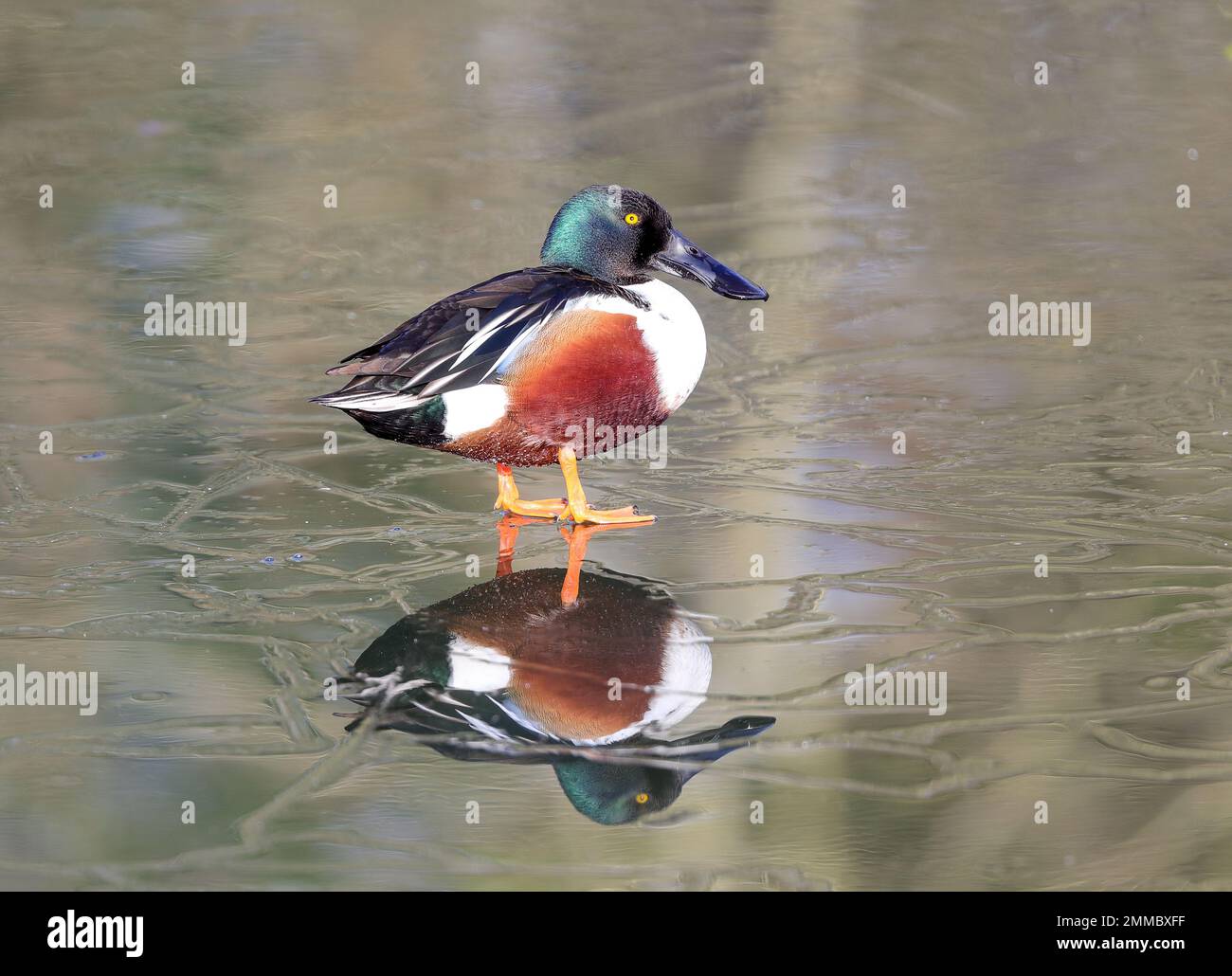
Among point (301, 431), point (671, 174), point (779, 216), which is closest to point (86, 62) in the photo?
point (671, 174)

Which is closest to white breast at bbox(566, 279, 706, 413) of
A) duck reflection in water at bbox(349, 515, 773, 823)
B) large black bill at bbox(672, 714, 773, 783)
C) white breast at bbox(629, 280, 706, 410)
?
white breast at bbox(629, 280, 706, 410)

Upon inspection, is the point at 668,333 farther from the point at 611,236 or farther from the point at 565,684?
the point at 565,684

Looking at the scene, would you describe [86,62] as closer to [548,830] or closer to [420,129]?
[420,129]

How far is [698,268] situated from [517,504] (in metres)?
0.99

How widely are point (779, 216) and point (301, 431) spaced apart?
394cm

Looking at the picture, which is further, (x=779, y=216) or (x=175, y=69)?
(x=175, y=69)

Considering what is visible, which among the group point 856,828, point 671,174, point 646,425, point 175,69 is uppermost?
point 175,69

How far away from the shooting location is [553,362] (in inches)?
201

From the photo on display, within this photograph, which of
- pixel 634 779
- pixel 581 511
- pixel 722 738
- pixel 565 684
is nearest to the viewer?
pixel 634 779

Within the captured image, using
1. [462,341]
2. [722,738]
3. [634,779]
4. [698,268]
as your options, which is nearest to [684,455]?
[698,268]

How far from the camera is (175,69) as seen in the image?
38.9 ft

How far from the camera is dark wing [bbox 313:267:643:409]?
508 cm

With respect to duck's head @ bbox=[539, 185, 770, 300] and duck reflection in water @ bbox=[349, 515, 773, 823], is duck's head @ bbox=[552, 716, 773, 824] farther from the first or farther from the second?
duck's head @ bbox=[539, 185, 770, 300]

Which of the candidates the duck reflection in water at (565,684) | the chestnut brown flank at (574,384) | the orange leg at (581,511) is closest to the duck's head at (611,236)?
the chestnut brown flank at (574,384)
